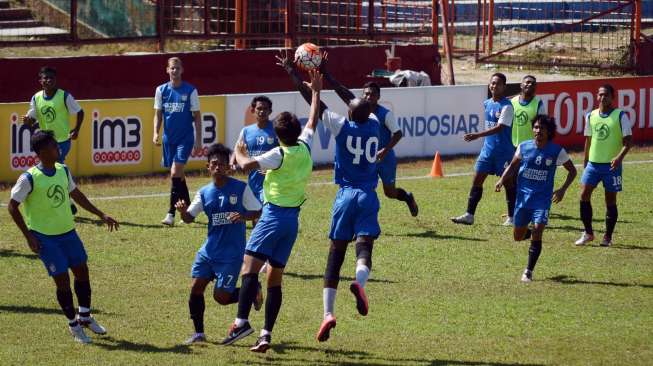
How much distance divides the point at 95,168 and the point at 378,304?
1067cm

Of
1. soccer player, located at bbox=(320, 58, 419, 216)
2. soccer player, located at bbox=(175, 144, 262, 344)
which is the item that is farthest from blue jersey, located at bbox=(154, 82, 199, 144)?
soccer player, located at bbox=(175, 144, 262, 344)

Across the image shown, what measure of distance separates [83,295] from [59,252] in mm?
579

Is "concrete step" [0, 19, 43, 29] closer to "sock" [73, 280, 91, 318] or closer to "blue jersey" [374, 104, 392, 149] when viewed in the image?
"blue jersey" [374, 104, 392, 149]

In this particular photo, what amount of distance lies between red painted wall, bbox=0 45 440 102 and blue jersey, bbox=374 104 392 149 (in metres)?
10.9

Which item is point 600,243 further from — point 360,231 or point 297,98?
point 297,98

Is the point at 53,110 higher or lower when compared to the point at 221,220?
higher

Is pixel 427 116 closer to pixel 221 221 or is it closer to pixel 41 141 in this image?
pixel 221 221

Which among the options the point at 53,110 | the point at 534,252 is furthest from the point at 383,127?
the point at 53,110

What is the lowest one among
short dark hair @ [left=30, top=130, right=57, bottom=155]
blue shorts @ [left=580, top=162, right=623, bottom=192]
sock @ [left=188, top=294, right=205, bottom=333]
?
sock @ [left=188, top=294, right=205, bottom=333]

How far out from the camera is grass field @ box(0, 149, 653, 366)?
35.2 ft

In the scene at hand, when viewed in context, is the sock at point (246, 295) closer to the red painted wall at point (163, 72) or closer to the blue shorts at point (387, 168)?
the blue shorts at point (387, 168)

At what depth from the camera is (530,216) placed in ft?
46.3

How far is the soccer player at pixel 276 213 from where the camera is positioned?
1052 cm

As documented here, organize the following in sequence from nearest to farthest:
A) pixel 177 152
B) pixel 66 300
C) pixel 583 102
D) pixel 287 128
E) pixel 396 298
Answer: pixel 287 128 → pixel 66 300 → pixel 396 298 → pixel 177 152 → pixel 583 102
